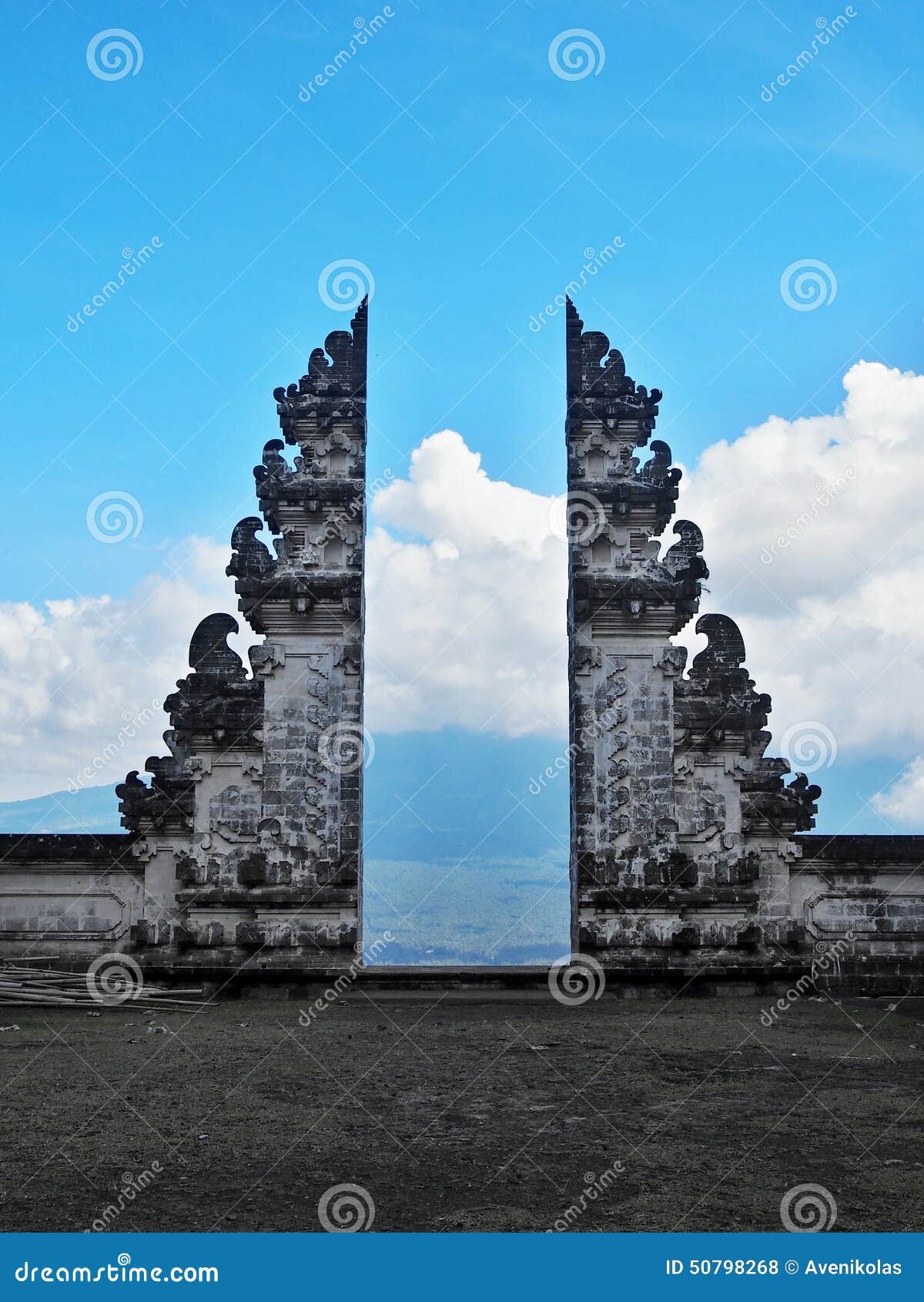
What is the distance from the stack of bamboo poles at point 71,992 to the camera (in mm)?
12758

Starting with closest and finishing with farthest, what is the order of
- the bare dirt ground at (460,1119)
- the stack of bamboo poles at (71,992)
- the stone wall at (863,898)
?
the bare dirt ground at (460,1119) < the stack of bamboo poles at (71,992) < the stone wall at (863,898)

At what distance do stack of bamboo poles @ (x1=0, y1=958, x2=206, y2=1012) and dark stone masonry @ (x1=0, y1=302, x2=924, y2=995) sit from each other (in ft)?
0.95

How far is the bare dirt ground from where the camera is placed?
18.7ft

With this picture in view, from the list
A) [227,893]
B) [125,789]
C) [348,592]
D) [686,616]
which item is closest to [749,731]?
[686,616]

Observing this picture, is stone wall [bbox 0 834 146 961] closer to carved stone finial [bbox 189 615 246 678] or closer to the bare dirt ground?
the bare dirt ground

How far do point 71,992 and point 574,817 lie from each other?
18.4 ft

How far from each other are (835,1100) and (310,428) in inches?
375

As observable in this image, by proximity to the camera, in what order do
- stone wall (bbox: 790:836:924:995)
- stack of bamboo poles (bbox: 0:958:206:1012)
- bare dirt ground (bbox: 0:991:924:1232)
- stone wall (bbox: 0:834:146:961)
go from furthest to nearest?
stone wall (bbox: 790:836:924:995) → stone wall (bbox: 0:834:146:961) → stack of bamboo poles (bbox: 0:958:206:1012) → bare dirt ground (bbox: 0:991:924:1232)

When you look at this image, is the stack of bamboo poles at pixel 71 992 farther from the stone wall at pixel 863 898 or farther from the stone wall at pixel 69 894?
the stone wall at pixel 863 898

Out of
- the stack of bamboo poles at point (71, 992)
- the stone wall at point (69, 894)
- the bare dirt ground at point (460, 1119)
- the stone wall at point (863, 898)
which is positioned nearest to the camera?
the bare dirt ground at point (460, 1119)

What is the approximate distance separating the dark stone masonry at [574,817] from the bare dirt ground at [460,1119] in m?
1.55

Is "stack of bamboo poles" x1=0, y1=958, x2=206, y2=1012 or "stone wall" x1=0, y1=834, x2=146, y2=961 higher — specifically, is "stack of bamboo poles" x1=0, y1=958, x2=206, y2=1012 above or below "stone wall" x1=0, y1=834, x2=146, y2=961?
below

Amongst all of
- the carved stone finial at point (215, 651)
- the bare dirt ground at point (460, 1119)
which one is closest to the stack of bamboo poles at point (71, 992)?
the bare dirt ground at point (460, 1119)

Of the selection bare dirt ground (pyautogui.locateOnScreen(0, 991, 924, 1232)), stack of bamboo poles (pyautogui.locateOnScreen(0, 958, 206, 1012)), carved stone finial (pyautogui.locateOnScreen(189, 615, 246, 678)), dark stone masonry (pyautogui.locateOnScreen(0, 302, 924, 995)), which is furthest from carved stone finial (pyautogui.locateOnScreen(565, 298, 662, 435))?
stack of bamboo poles (pyautogui.locateOnScreen(0, 958, 206, 1012))
